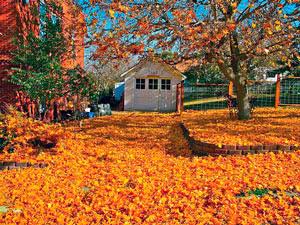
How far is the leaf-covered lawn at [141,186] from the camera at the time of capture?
2668 mm

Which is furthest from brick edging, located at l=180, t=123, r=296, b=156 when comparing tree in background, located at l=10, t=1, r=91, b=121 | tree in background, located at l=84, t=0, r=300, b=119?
tree in background, located at l=10, t=1, r=91, b=121

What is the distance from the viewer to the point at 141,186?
3.37 meters

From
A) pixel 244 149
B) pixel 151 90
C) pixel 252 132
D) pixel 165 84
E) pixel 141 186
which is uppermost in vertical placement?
pixel 165 84

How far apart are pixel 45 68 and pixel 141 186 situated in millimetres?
6227

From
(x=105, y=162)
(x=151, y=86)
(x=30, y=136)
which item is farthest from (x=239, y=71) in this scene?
(x=151, y=86)

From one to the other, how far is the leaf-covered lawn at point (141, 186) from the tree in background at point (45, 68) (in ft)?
8.71

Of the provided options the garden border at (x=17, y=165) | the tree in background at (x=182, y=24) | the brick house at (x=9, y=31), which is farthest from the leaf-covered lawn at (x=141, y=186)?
the brick house at (x=9, y=31)

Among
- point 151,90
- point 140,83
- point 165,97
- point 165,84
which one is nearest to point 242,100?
point 165,97

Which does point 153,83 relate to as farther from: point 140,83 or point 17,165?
point 17,165

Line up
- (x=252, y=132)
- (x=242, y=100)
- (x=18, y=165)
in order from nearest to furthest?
(x=18, y=165), (x=252, y=132), (x=242, y=100)

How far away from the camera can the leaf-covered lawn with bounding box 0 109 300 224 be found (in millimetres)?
2668

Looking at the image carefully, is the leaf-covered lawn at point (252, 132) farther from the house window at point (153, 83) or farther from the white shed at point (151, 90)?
the house window at point (153, 83)

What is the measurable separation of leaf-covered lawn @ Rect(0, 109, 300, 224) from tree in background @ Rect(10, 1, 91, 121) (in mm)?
2654

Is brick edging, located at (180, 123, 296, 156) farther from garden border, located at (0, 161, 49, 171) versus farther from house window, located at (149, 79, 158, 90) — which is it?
house window, located at (149, 79, 158, 90)
